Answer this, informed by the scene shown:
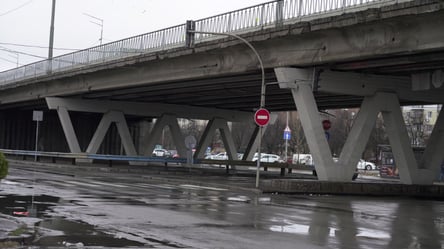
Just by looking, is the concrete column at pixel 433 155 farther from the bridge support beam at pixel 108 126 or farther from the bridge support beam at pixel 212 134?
the bridge support beam at pixel 108 126

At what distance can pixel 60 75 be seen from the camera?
149ft

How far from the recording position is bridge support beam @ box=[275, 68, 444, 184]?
1033 inches

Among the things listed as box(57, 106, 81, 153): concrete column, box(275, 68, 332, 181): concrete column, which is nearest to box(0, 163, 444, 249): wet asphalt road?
box(275, 68, 332, 181): concrete column

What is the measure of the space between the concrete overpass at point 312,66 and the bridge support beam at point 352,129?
0.05 m

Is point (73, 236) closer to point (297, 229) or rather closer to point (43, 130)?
point (297, 229)

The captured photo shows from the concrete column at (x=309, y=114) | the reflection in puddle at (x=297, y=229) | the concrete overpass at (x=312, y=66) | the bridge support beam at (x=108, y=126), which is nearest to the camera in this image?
the reflection in puddle at (x=297, y=229)

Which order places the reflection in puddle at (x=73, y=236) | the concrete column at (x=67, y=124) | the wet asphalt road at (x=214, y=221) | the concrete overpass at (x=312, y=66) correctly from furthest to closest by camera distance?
1. the concrete column at (x=67, y=124)
2. the concrete overpass at (x=312, y=66)
3. the wet asphalt road at (x=214, y=221)
4. the reflection in puddle at (x=73, y=236)

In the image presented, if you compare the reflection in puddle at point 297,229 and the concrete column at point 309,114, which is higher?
the concrete column at point 309,114

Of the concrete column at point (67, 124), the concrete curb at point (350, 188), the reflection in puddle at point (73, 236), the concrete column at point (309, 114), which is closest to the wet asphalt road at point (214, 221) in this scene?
the reflection in puddle at point (73, 236)

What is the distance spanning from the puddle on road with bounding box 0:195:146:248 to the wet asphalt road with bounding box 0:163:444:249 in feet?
0.05

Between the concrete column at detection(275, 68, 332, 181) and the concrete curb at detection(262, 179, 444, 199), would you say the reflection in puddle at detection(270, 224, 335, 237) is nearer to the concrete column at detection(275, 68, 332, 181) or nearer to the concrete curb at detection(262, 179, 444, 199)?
the concrete curb at detection(262, 179, 444, 199)

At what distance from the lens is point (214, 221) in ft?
43.7

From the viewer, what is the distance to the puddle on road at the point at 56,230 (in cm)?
955

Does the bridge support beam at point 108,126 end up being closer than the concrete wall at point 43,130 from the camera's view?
Yes
